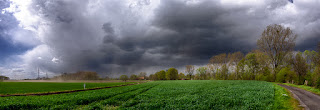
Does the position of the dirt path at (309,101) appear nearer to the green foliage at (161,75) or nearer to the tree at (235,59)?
the tree at (235,59)

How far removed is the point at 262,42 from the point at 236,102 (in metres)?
61.2

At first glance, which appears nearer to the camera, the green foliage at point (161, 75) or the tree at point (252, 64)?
the tree at point (252, 64)

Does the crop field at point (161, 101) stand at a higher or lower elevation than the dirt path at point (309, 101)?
higher

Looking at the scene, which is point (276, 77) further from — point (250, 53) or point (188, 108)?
point (188, 108)

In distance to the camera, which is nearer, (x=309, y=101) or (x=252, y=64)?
(x=309, y=101)

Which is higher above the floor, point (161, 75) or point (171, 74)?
point (171, 74)

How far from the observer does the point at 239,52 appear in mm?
91438

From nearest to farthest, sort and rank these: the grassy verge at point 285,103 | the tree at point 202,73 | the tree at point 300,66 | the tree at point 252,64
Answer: the grassy verge at point 285,103 → the tree at point 300,66 → the tree at point 252,64 → the tree at point 202,73

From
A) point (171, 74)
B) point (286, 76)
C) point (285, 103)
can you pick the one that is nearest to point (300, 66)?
point (286, 76)

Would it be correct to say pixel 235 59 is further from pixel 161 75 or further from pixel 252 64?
pixel 161 75

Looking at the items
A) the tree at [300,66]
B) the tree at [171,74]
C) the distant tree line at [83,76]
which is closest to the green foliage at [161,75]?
the tree at [171,74]

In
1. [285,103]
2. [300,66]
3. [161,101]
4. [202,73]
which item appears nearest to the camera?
[285,103]

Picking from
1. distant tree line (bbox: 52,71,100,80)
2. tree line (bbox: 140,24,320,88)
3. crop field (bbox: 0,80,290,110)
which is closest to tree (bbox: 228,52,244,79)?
tree line (bbox: 140,24,320,88)

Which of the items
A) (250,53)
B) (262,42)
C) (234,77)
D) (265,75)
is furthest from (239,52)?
(262,42)
